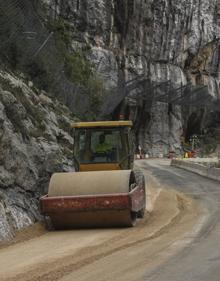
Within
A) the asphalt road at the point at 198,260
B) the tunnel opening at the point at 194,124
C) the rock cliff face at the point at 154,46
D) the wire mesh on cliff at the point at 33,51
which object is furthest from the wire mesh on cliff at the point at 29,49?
the tunnel opening at the point at 194,124

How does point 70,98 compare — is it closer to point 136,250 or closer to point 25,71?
point 25,71

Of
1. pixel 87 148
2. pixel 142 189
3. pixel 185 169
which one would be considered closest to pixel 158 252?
pixel 142 189

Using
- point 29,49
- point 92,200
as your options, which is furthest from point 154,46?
point 92,200

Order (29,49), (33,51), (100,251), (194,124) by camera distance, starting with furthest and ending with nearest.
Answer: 1. (194,124)
2. (33,51)
3. (29,49)
4. (100,251)

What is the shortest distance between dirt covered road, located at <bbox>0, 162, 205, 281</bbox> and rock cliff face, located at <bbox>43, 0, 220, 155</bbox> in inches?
2179

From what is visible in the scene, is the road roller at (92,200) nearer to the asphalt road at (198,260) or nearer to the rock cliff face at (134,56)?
the asphalt road at (198,260)

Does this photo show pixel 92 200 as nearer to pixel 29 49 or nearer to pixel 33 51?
pixel 29 49

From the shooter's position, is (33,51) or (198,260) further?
(33,51)

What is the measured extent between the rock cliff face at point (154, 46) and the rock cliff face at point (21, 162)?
1969 inches

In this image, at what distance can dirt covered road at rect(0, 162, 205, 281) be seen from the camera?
9.45m

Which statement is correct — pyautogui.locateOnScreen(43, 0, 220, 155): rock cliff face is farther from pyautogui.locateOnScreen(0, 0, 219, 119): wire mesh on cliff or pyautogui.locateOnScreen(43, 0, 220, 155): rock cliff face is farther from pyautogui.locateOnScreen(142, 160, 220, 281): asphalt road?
pyautogui.locateOnScreen(142, 160, 220, 281): asphalt road

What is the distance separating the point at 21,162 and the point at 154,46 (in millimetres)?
67171

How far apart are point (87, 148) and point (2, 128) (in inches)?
108

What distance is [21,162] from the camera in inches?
627
